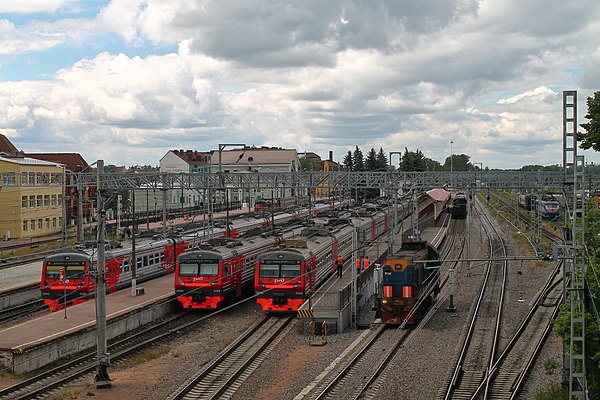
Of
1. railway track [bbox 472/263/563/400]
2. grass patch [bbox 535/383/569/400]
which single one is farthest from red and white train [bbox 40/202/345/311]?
grass patch [bbox 535/383/569/400]

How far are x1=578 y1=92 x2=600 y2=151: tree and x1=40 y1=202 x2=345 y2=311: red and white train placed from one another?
58.4 ft

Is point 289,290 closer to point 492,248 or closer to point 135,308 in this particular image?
point 135,308

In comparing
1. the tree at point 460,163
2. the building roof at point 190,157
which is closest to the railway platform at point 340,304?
the building roof at point 190,157

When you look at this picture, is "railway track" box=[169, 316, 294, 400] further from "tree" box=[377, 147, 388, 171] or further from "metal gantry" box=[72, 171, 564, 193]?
"tree" box=[377, 147, 388, 171]

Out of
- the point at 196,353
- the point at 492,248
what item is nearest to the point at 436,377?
the point at 196,353

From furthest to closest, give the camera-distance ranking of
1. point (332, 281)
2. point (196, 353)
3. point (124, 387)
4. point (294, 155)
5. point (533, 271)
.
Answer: point (294, 155)
point (533, 271)
point (332, 281)
point (196, 353)
point (124, 387)

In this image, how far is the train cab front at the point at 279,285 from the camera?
1057 inches

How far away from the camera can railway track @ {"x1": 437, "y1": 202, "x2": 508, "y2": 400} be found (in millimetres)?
18203

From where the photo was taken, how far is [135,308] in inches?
1043

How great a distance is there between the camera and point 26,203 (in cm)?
5922

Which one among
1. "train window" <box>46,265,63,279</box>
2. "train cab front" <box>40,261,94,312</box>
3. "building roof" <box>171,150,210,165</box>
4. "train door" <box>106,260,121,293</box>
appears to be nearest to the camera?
"train cab front" <box>40,261,94,312</box>

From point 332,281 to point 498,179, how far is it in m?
9.80

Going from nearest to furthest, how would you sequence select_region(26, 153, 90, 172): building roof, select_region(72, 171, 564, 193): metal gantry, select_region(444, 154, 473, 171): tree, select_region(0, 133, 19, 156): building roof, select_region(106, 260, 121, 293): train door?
1. select_region(106, 260, 121, 293): train door
2. select_region(72, 171, 564, 193): metal gantry
3. select_region(0, 133, 19, 156): building roof
4. select_region(26, 153, 90, 172): building roof
5. select_region(444, 154, 473, 171): tree

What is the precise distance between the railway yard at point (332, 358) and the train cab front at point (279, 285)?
27.9 inches
